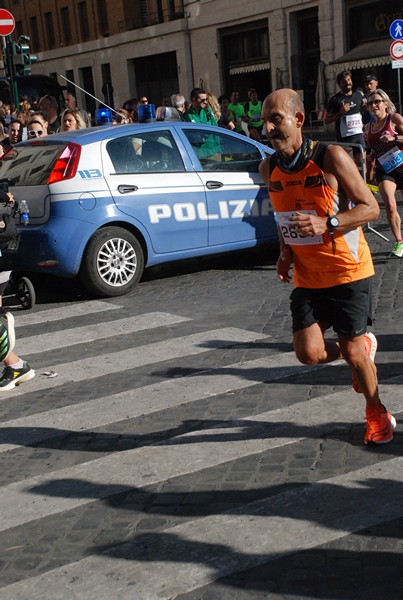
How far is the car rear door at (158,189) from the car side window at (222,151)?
0.29 meters

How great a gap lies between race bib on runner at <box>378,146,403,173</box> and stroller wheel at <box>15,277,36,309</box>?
401 cm

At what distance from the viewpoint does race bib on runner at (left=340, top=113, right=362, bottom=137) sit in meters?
13.8

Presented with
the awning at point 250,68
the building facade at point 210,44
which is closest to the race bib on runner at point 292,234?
the building facade at point 210,44

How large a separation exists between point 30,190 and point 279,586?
6.32 m

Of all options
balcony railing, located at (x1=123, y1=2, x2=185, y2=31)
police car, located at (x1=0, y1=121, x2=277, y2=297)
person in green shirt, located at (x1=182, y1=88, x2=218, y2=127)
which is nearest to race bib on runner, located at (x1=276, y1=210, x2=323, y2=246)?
police car, located at (x1=0, y1=121, x2=277, y2=297)

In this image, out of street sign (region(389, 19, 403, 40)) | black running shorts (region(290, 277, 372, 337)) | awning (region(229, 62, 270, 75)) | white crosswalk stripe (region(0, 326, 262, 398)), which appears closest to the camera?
black running shorts (region(290, 277, 372, 337))

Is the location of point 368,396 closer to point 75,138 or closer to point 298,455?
point 298,455

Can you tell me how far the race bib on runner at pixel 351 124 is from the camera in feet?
45.3

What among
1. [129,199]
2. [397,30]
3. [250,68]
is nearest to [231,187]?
[129,199]

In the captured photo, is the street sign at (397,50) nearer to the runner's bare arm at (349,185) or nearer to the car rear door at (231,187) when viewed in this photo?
the car rear door at (231,187)

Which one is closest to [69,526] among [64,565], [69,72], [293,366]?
[64,565]

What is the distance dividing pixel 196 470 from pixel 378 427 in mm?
954

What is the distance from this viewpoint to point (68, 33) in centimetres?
5756

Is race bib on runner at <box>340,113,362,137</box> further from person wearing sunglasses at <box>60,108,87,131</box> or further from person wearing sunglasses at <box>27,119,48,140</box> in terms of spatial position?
person wearing sunglasses at <box>27,119,48,140</box>
